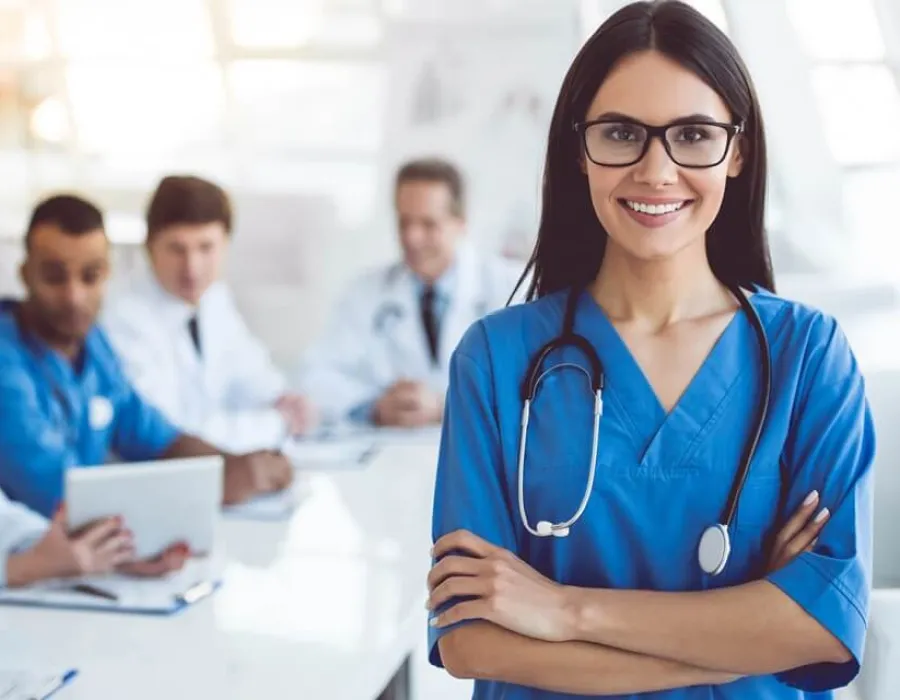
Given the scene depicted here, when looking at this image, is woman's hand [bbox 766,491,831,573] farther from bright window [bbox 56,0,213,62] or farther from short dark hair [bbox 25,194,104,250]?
bright window [bbox 56,0,213,62]

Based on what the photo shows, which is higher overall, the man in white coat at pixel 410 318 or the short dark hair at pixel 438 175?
the short dark hair at pixel 438 175

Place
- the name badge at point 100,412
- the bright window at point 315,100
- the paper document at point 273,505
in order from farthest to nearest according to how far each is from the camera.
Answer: the bright window at point 315,100 < the name badge at point 100,412 < the paper document at point 273,505

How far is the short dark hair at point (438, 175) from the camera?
242cm

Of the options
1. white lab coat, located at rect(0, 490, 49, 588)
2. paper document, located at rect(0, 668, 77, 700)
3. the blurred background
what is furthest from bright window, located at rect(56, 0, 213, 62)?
paper document, located at rect(0, 668, 77, 700)

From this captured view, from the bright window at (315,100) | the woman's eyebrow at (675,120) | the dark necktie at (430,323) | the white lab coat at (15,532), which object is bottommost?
the white lab coat at (15,532)

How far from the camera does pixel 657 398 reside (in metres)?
1.03

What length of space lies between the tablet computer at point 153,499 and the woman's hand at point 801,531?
0.95m

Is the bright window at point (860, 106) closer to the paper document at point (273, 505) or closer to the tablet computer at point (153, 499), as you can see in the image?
the paper document at point (273, 505)

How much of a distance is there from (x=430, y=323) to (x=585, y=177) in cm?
146

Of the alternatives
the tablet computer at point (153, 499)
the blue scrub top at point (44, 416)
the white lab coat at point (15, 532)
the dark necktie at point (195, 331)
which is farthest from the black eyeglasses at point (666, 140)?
the dark necktie at point (195, 331)

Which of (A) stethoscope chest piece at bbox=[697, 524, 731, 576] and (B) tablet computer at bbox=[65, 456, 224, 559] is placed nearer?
(A) stethoscope chest piece at bbox=[697, 524, 731, 576]

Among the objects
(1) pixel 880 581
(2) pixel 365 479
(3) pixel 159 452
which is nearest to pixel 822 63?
(1) pixel 880 581

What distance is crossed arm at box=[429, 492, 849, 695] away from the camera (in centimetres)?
94

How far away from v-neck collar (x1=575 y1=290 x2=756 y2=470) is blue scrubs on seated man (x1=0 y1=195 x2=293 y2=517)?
1257 mm
